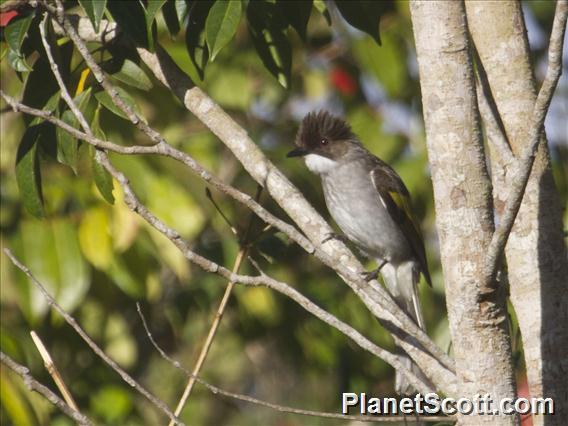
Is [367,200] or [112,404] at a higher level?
[367,200]

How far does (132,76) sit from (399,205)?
6.74 ft

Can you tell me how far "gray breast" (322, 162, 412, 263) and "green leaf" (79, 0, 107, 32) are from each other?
2.23 metres

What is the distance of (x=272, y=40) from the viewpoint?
3424 mm

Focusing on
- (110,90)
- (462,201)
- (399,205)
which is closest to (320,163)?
(399,205)

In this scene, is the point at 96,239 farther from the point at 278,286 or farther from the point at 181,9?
the point at 278,286

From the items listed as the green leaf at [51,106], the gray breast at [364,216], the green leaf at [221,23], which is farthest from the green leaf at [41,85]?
the gray breast at [364,216]

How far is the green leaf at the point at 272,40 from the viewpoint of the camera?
11.1ft

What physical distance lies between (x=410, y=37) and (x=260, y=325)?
1.79 metres

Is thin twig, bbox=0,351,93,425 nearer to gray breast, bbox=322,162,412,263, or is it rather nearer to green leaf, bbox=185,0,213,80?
green leaf, bbox=185,0,213,80

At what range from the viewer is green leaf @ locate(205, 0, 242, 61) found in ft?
9.76

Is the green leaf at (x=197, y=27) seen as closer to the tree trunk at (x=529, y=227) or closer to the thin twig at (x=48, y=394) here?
the tree trunk at (x=529, y=227)

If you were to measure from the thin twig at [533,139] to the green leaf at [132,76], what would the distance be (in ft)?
4.32

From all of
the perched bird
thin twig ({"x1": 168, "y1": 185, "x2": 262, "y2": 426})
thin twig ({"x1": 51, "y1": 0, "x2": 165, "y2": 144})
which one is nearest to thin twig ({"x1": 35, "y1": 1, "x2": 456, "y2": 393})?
thin twig ({"x1": 51, "y1": 0, "x2": 165, "y2": 144})

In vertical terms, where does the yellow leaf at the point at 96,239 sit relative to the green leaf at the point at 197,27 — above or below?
below
